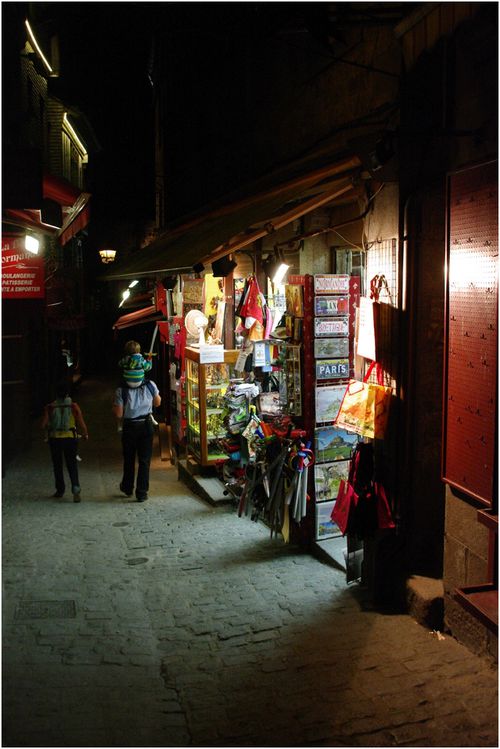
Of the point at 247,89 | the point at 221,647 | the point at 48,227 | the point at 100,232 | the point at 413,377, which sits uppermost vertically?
the point at 100,232

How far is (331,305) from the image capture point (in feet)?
27.5

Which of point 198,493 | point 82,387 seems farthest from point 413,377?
point 82,387

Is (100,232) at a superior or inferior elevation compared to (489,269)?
superior

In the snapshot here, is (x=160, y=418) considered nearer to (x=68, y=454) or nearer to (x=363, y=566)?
(x=68, y=454)

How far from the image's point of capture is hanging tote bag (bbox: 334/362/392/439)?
22.4 feet

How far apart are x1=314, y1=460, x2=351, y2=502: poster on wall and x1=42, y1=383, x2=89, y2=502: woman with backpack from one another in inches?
191

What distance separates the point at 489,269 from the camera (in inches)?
205

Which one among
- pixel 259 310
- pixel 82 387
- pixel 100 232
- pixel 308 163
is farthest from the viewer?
pixel 100 232

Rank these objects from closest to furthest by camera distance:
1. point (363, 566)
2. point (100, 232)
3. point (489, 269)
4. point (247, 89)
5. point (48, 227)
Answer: point (489, 269), point (363, 566), point (48, 227), point (247, 89), point (100, 232)

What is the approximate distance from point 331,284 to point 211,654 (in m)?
4.71

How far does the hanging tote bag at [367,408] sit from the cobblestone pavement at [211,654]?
6.35ft

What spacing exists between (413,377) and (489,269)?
1.67m

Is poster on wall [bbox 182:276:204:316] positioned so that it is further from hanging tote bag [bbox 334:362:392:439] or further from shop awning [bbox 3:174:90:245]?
hanging tote bag [bbox 334:362:392:439]

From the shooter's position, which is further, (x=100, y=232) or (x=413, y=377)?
(x=100, y=232)
